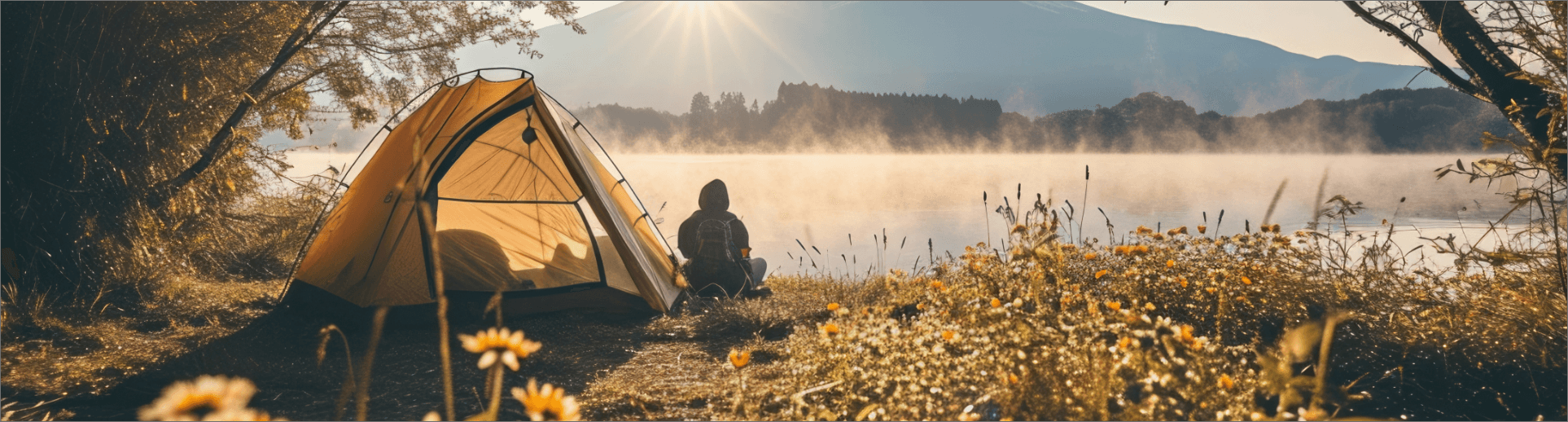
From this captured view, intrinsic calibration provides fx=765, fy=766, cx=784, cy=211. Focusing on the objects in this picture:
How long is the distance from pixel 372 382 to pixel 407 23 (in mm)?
6104

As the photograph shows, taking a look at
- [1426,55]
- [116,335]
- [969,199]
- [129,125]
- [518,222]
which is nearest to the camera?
[1426,55]

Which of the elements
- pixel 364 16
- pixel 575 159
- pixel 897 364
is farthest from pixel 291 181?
pixel 897 364

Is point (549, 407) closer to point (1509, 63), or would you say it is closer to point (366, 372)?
point (366, 372)

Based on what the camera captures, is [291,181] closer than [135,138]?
No

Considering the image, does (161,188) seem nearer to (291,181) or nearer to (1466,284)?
(291,181)

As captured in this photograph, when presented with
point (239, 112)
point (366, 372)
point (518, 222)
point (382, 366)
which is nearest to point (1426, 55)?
point (366, 372)

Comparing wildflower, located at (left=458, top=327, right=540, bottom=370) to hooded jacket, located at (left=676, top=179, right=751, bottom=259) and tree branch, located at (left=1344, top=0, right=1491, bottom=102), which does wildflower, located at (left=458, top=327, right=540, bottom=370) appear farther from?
hooded jacket, located at (left=676, top=179, right=751, bottom=259)

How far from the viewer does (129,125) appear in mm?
5949

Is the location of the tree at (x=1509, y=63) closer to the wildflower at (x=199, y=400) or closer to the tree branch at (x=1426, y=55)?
the tree branch at (x=1426, y=55)

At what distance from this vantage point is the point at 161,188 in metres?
6.14

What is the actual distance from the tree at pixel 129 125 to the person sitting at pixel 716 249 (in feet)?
13.2

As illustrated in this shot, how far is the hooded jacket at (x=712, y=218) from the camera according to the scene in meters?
6.88

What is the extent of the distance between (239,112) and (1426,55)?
8.85m

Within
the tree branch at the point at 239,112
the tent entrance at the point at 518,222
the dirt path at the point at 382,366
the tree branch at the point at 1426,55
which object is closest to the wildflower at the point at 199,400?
the dirt path at the point at 382,366
